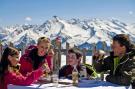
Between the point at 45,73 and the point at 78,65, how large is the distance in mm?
870

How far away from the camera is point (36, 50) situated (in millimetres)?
6344

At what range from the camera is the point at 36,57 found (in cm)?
630

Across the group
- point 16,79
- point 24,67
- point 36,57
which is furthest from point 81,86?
point 36,57

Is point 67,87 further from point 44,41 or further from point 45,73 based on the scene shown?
point 44,41

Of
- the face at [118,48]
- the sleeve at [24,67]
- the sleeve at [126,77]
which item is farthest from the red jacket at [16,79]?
the face at [118,48]

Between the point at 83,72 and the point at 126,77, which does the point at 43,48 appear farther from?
the point at 126,77

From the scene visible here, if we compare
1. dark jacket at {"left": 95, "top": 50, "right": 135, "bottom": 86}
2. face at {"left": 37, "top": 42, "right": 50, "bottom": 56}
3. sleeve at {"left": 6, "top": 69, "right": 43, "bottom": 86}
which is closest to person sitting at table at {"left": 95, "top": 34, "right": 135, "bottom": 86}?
dark jacket at {"left": 95, "top": 50, "right": 135, "bottom": 86}

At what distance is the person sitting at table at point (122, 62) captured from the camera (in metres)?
5.46

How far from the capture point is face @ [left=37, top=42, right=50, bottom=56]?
6.16m

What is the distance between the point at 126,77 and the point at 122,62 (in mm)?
302

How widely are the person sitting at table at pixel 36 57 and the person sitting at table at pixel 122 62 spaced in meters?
1.03

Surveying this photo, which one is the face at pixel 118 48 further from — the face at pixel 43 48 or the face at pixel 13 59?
the face at pixel 13 59

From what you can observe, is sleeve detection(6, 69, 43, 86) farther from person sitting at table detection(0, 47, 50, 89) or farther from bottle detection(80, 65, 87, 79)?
bottle detection(80, 65, 87, 79)

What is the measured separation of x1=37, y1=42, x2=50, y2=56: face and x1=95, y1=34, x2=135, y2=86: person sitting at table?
101cm
